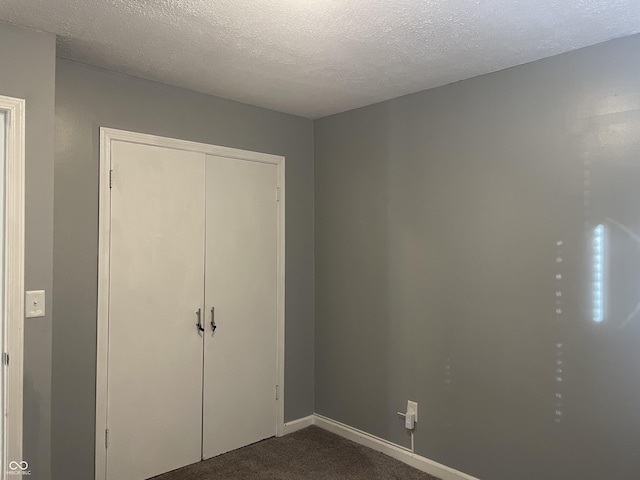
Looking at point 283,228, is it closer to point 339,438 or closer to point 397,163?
point 397,163

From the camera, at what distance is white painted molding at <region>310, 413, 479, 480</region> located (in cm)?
300

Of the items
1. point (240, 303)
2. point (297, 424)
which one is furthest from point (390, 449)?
point (240, 303)

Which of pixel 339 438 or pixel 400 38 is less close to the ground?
pixel 400 38

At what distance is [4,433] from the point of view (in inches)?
86.7

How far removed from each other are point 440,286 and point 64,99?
2.45m

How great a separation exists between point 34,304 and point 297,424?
7.28 feet

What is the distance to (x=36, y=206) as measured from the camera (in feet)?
7.45

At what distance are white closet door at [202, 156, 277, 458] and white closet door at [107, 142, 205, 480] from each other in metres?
0.10

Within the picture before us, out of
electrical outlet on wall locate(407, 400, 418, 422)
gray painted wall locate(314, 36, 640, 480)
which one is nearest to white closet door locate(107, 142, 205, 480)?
gray painted wall locate(314, 36, 640, 480)

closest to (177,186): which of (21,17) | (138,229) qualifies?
(138,229)

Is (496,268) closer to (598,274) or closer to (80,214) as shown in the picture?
(598,274)

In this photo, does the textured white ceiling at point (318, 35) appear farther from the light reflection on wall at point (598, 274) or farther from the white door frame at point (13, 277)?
the light reflection on wall at point (598, 274)

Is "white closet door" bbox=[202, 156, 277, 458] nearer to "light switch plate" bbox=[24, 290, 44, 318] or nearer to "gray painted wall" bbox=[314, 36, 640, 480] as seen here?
"gray painted wall" bbox=[314, 36, 640, 480]

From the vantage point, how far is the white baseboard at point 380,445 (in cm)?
301
